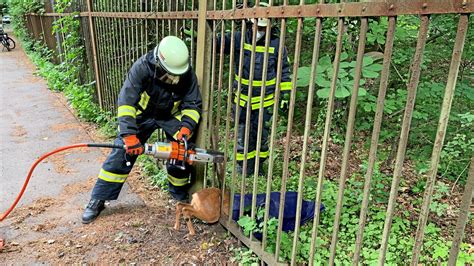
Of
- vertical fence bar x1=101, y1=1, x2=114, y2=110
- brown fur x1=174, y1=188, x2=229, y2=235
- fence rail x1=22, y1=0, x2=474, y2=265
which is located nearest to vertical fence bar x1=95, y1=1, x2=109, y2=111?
fence rail x1=22, y1=0, x2=474, y2=265

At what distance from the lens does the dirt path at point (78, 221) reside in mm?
2934

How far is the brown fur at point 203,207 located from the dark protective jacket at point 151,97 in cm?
60

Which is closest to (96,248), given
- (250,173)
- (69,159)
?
(250,173)

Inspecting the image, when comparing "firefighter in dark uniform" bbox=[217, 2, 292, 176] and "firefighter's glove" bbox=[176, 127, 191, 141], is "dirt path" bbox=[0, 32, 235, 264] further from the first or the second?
"firefighter in dark uniform" bbox=[217, 2, 292, 176]

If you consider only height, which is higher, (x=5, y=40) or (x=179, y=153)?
(x=179, y=153)

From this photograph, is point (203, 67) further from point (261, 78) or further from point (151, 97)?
point (261, 78)

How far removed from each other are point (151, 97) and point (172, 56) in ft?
1.76

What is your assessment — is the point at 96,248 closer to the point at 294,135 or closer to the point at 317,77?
the point at 317,77

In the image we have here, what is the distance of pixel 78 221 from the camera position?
342 centimetres

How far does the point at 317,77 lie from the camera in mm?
2117

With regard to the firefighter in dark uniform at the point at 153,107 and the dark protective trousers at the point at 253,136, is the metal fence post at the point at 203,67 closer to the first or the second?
the firefighter in dark uniform at the point at 153,107

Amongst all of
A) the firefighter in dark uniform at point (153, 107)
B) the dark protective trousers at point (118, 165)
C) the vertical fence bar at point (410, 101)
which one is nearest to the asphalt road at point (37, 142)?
the dark protective trousers at point (118, 165)

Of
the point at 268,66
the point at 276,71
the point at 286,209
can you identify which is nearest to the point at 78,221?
the point at 286,209

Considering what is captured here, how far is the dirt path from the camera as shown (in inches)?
115
